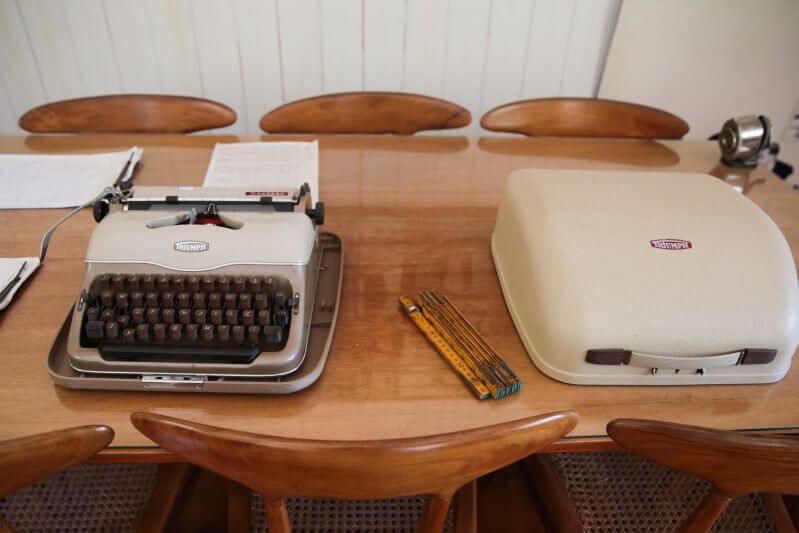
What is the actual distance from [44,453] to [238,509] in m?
0.37

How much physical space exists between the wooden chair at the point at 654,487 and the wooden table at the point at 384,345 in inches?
3.6

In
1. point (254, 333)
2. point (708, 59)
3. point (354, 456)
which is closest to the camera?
point (354, 456)

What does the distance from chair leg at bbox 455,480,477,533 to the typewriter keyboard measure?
38 centimetres

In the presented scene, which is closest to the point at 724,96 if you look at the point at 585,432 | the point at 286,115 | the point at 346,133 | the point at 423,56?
the point at 423,56

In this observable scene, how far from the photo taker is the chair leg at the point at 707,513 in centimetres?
69

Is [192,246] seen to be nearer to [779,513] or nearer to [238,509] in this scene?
[238,509]

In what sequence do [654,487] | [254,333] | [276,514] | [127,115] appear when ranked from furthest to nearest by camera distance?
[127,115] < [654,487] < [254,333] < [276,514]

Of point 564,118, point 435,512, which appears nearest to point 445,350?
point 435,512

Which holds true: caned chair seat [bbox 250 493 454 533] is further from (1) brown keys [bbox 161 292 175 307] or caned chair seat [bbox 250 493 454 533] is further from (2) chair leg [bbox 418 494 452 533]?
(1) brown keys [bbox 161 292 175 307]

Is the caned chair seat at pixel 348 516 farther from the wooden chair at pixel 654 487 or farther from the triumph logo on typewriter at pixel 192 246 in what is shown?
the triumph logo on typewriter at pixel 192 246

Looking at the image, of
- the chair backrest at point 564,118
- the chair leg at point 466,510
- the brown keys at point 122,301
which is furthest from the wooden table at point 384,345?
the chair backrest at point 564,118

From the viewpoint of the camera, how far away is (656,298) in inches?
29.5

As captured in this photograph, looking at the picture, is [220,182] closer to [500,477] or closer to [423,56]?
[500,477]

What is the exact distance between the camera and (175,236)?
31.2 inches
